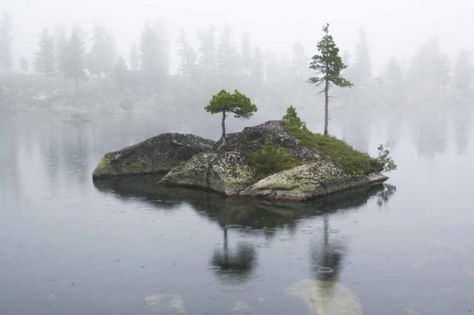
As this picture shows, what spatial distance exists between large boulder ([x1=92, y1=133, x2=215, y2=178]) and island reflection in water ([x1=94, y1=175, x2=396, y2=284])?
1.46m

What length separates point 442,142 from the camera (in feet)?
242

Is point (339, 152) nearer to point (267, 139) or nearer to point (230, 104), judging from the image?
point (267, 139)

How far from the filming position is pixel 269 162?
1633 inches

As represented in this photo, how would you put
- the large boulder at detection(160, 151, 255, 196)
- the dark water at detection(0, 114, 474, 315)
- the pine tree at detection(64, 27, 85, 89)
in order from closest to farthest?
the dark water at detection(0, 114, 474, 315)
the large boulder at detection(160, 151, 255, 196)
the pine tree at detection(64, 27, 85, 89)

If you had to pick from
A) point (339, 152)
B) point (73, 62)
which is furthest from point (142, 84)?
point (339, 152)

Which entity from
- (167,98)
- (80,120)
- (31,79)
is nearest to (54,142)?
(80,120)

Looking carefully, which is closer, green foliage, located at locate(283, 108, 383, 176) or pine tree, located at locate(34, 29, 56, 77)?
green foliage, located at locate(283, 108, 383, 176)

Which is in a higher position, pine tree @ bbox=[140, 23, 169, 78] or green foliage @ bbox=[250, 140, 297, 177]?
pine tree @ bbox=[140, 23, 169, 78]

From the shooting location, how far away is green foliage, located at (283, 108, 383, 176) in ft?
144

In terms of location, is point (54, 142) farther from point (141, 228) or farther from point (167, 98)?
point (167, 98)

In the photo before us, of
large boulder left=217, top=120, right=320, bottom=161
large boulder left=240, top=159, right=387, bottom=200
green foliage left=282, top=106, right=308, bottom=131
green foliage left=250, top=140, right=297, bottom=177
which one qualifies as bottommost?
large boulder left=240, top=159, right=387, bottom=200

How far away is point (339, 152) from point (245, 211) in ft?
46.5

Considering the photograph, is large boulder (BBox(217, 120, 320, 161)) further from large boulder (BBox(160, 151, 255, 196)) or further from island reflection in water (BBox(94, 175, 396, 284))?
island reflection in water (BBox(94, 175, 396, 284))

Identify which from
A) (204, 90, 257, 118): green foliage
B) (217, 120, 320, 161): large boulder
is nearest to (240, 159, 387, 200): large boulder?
(217, 120, 320, 161): large boulder
